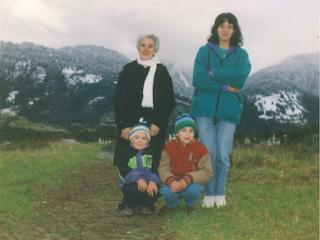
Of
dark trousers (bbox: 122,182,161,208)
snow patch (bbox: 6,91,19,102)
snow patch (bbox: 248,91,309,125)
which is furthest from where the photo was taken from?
snow patch (bbox: 6,91,19,102)

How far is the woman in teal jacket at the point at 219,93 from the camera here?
384cm

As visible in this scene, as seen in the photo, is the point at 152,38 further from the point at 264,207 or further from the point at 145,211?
the point at 264,207

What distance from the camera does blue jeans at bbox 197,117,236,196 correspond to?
12.8 ft

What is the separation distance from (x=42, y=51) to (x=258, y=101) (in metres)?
5.72

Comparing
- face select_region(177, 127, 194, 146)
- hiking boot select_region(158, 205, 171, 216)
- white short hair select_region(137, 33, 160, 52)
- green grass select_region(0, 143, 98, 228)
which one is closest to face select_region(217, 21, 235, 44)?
white short hair select_region(137, 33, 160, 52)

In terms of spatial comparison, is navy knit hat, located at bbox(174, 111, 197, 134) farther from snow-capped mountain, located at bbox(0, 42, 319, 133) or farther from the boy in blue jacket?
snow-capped mountain, located at bbox(0, 42, 319, 133)

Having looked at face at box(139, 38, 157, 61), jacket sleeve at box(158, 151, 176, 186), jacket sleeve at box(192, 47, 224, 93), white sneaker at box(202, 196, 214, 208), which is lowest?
white sneaker at box(202, 196, 214, 208)

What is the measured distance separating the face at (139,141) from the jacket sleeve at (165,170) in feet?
0.94

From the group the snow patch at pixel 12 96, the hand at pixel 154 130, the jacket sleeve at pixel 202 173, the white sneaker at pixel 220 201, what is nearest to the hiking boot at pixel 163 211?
the jacket sleeve at pixel 202 173

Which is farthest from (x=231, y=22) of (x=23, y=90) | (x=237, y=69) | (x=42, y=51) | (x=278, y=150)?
(x=23, y=90)

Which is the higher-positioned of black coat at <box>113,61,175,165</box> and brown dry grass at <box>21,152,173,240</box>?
black coat at <box>113,61,175,165</box>

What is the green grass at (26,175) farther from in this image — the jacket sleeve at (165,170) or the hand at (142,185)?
the jacket sleeve at (165,170)

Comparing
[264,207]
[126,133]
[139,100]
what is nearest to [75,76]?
[139,100]

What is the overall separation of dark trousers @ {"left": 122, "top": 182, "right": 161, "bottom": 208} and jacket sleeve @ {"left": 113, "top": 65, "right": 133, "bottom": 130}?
2.67ft
